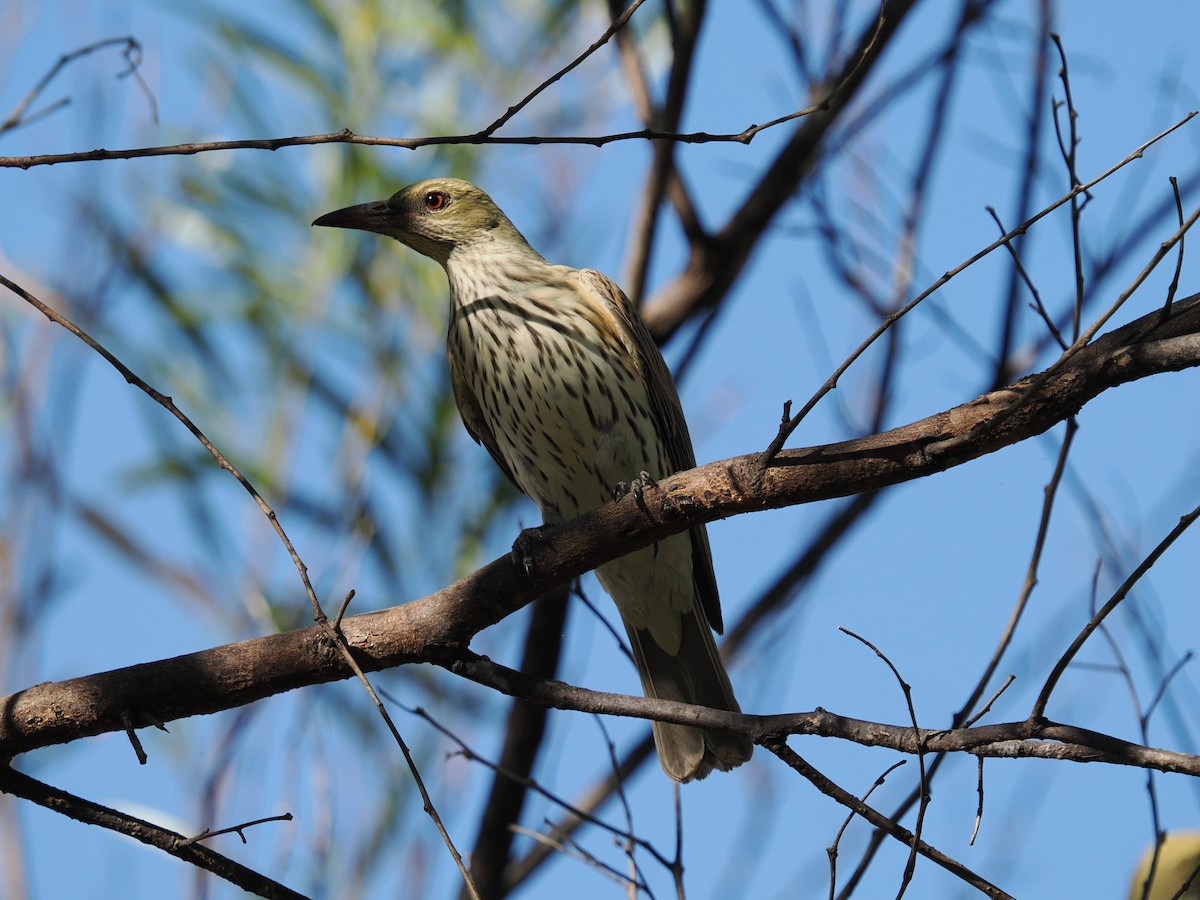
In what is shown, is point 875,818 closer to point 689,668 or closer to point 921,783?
point 921,783

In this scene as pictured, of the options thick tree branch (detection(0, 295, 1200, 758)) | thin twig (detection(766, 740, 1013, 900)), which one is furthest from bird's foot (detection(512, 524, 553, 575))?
thin twig (detection(766, 740, 1013, 900))

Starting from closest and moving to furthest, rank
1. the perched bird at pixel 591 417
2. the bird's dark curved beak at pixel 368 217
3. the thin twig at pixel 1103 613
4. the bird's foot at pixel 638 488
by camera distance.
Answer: the thin twig at pixel 1103 613, the bird's foot at pixel 638 488, the perched bird at pixel 591 417, the bird's dark curved beak at pixel 368 217

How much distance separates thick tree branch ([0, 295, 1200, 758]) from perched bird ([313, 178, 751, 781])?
1240 millimetres

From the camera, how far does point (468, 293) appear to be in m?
4.69

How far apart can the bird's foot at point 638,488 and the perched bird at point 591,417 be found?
0.62ft

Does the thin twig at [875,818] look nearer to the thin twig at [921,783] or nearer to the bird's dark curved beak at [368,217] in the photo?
the thin twig at [921,783]

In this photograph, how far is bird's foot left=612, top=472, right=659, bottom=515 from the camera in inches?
114

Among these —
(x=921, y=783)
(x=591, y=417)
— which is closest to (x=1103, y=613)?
(x=921, y=783)

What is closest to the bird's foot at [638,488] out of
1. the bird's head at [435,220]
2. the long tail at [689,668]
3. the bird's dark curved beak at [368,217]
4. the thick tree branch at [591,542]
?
the thick tree branch at [591,542]

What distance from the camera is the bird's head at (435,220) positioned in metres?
4.93

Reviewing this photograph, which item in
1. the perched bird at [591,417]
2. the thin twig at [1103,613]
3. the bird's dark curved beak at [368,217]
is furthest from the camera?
the bird's dark curved beak at [368,217]

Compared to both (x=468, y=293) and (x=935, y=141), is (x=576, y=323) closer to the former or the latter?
(x=468, y=293)

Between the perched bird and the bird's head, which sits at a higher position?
the bird's head

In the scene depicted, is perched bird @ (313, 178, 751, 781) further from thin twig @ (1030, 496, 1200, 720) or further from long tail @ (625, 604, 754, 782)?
thin twig @ (1030, 496, 1200, 720)
